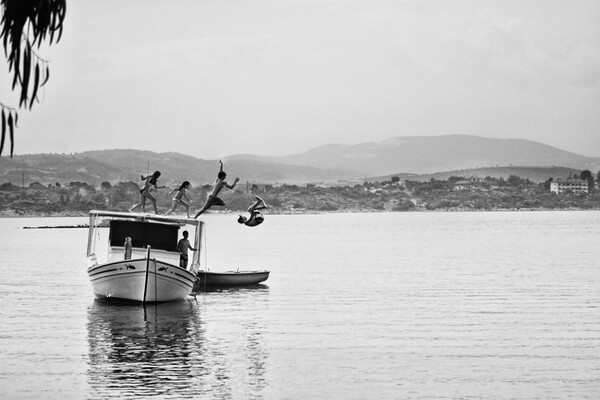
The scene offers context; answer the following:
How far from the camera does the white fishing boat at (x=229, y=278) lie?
50.3m

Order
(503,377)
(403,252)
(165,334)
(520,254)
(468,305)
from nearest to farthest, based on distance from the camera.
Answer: (503,377) < (165,334) < (468,305) < (520,254) < (403,252)

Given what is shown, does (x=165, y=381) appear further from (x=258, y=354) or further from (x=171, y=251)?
(x=171, y=251)

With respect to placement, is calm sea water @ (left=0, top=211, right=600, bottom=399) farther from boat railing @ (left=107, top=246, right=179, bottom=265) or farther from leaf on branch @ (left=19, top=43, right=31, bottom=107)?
leaf on branch @ (left=19, top=43, right=31, bottom=107)

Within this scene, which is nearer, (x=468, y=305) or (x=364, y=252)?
(x=468, y=305)

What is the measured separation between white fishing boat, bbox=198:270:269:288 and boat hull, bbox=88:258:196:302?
690cm

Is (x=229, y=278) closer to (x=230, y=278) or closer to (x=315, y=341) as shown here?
(x=230, y=278)

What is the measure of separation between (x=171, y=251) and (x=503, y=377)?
19716 mm

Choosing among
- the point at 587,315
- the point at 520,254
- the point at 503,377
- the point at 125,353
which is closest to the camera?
the point at 503,377

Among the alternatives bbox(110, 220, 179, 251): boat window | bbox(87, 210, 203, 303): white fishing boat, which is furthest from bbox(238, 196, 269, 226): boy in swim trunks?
bbox(110, 220, 179, 251): boat window

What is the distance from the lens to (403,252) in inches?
4210

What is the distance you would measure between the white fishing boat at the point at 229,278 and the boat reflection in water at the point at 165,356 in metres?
8.80

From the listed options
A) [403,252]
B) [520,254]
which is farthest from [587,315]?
[403,252]

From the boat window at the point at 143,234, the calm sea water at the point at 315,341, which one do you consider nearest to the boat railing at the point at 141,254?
the boat window at the point at 143,234

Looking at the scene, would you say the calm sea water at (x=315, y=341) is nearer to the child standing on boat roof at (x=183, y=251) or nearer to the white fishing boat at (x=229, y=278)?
the white fishing boat at (x=229, y=278)
